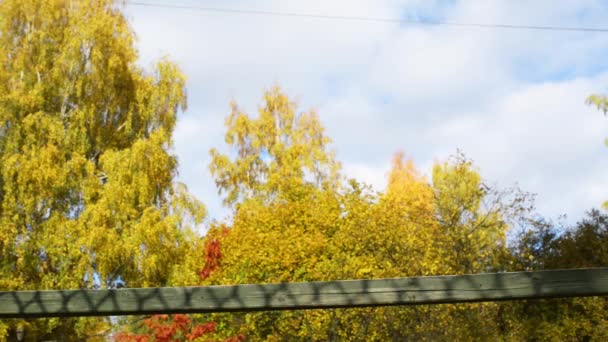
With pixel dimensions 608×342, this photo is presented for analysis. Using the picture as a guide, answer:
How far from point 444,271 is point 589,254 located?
5729 millimetres

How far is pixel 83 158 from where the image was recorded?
14984 mm

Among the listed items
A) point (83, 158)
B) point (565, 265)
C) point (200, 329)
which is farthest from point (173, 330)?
point (565, 265)

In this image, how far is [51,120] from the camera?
15.2 m

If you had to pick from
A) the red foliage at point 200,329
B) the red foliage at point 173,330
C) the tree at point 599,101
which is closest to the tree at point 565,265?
the tree at point 599,101

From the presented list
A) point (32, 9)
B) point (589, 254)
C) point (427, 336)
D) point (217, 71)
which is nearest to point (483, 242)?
point (589, 254)

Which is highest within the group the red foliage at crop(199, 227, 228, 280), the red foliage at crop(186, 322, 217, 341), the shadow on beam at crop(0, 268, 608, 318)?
the red foliage at crop(199, 227, 228, 280)

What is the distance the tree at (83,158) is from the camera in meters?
14.1

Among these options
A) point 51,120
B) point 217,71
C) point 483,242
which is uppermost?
point 217,71

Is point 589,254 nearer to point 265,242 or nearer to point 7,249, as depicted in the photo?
point 265,242

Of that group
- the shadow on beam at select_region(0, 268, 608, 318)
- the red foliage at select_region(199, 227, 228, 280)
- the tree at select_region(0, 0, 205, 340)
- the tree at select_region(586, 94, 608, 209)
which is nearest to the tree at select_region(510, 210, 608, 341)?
the tree at select_region(586, 94, 608, 209)

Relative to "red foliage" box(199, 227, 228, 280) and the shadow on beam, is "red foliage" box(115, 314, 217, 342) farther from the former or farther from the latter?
the shadow on beam

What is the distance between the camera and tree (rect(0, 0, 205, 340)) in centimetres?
1410

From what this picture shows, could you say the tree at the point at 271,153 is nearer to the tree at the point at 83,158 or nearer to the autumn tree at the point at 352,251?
the autumn tree at the point at 352,251

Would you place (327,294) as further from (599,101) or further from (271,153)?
(271,153)
